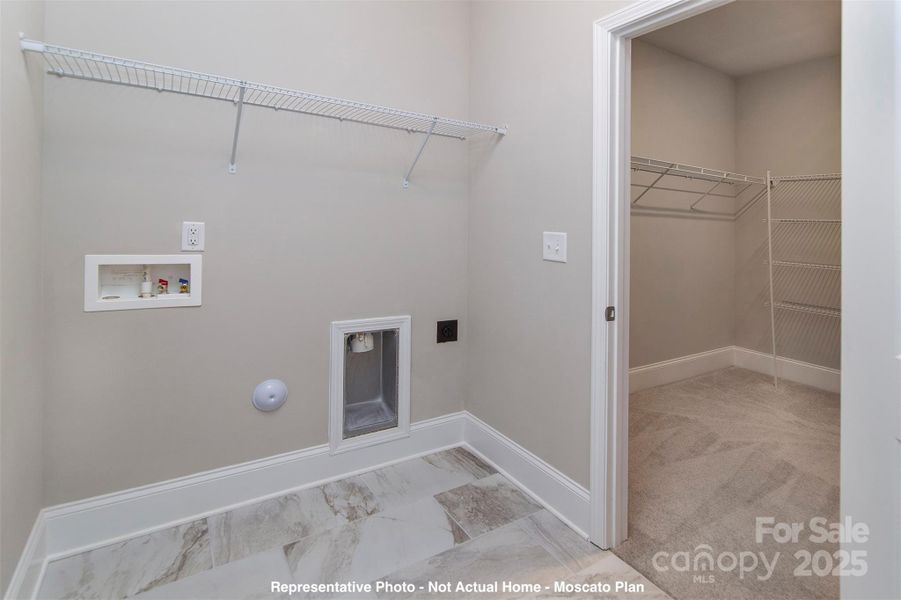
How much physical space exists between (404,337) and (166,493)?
112cm

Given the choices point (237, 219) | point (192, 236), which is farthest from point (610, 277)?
point (192, 236)

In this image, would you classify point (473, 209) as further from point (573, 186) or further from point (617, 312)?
point (617, 312)

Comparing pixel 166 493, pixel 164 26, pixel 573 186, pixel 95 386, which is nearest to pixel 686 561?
pixel 573 186

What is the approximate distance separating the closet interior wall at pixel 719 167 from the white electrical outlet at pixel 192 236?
2.68 metres

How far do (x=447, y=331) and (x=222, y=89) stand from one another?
4.63 feet

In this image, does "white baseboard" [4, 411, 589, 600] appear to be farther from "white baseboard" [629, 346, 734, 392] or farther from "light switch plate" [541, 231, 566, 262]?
"white baseboard" [629, 346, 734, 392]

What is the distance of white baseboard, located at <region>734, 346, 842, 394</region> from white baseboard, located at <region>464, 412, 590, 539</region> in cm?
273

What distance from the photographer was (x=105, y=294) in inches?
62.0

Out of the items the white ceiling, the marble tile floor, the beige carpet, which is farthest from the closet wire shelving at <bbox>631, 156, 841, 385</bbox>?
the marble tile floor

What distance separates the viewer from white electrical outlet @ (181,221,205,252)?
1661mm

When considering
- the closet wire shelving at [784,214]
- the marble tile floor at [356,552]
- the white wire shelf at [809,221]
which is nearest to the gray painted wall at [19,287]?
the marble tile floor at [356,552]

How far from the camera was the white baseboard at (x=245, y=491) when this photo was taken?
1.51 metres

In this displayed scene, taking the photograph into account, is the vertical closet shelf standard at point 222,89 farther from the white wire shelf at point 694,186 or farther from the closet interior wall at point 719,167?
the closet interior wall at point 719,167

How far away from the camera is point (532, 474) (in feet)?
6.35
